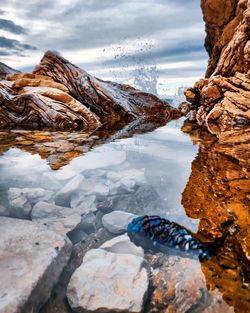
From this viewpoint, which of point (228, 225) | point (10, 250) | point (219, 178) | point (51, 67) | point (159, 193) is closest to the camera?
point (10, 250)

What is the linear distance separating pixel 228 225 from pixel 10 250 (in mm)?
2106

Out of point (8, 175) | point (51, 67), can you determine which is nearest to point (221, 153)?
point (8, 175)

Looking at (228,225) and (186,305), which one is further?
(228,225)

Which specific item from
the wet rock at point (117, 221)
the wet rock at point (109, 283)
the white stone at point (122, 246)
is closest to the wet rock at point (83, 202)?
the wet rock at point (117, 221)

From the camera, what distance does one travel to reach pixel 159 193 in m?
4.24

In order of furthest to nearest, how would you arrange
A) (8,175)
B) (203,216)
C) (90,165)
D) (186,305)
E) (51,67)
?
(51,67)
(90,165)
(8,175)
(203,216)
(186,305)

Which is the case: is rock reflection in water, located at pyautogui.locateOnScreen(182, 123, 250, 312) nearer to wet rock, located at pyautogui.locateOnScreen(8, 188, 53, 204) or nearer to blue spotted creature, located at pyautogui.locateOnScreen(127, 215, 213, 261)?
blue spotted creature, located at pyautogui.locateOnScreen(127, 215, 213, 261)

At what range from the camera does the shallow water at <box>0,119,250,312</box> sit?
7.26ft

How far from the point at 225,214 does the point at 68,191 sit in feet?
7.04

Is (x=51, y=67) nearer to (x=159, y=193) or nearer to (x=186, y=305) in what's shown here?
(x=159, y=193)

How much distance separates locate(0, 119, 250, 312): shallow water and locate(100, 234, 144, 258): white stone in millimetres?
138

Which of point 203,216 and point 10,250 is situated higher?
point 10,250

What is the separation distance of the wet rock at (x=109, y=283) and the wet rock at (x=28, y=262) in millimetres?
199

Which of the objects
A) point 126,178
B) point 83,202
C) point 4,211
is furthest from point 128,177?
point 4,211
